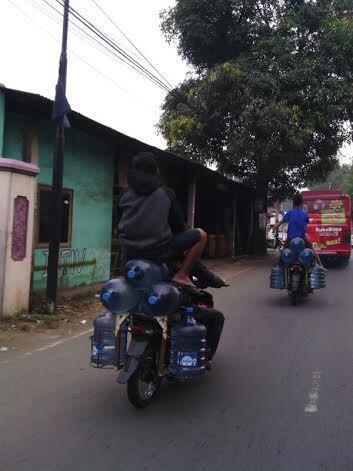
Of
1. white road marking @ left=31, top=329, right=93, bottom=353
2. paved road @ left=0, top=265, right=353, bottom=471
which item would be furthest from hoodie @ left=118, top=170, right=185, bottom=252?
white road marking @ left=31, top=329, right=93, bottom=353

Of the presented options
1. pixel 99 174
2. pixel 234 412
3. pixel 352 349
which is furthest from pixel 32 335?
pixel 99 174

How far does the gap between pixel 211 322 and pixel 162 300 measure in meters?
0.97

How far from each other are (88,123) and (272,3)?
470 inches

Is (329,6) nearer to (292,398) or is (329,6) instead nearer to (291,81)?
(291,81)

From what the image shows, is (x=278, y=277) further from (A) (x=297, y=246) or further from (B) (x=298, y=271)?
(A) (x=297, y=246)

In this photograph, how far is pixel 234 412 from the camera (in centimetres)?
412

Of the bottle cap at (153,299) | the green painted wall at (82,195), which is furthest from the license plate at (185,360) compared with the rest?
the green painted wall at (82,195)

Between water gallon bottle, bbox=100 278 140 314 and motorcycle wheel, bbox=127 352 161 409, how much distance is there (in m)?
0.41

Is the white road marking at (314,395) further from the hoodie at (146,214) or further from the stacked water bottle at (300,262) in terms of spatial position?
the stacked water bottle at (300,262)

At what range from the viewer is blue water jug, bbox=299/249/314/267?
947cm

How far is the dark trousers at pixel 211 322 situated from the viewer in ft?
15.5

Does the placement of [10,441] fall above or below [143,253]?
below

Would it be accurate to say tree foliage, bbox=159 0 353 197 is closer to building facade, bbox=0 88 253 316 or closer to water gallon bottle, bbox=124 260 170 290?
building facade, bbox=0 88 253 316

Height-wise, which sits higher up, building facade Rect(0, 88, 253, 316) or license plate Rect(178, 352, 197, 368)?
building facade Rect(0, 88, 253, 316)
